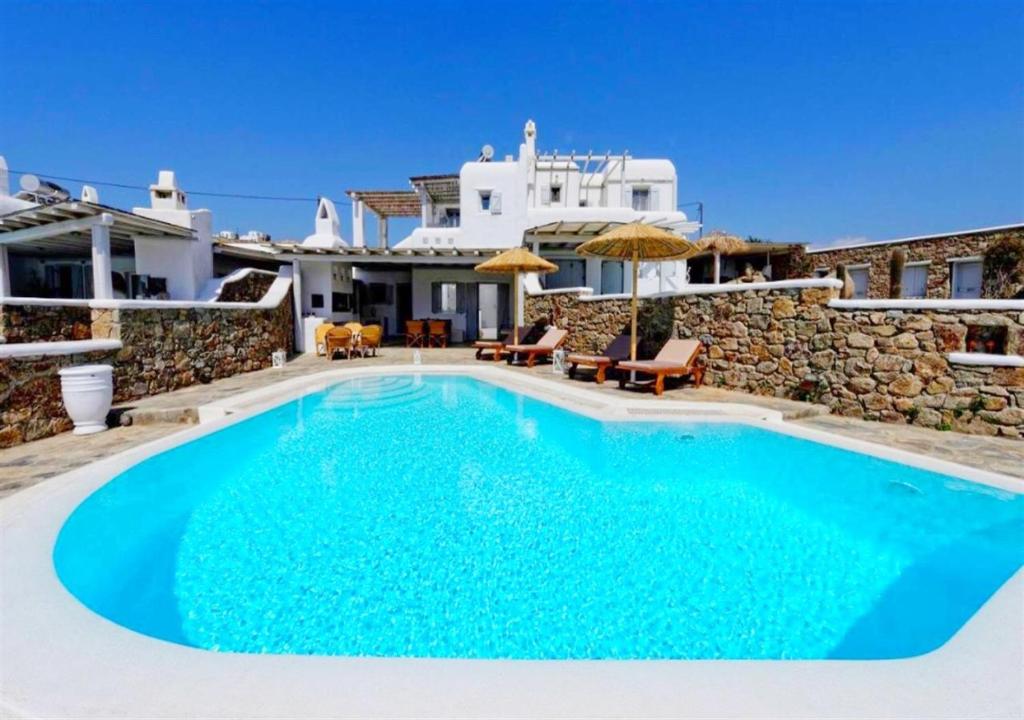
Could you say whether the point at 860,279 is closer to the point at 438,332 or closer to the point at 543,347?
the point at 543,347

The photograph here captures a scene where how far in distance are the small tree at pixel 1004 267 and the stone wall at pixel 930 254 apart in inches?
8.6

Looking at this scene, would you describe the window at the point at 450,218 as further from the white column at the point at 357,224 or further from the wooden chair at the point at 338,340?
the wooden chair at the point at 338,340

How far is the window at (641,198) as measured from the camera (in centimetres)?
2303

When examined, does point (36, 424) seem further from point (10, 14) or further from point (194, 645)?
point (10, 14)

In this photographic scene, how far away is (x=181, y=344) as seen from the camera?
29.3 ft

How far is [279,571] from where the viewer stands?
3.26 metres

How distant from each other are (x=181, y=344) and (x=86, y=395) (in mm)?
3314

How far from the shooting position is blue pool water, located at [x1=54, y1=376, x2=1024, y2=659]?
2680mm

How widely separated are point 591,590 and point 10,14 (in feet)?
32.2

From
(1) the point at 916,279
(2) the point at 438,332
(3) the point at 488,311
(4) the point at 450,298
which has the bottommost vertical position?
(2) the point at 438,332

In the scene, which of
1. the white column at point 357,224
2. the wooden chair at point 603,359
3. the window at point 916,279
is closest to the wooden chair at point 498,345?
the wooden chair at point 603,359

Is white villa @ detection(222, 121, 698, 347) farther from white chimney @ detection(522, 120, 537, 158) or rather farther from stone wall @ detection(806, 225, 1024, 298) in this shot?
stone wall @ detection(806, 225, 1024, 298)

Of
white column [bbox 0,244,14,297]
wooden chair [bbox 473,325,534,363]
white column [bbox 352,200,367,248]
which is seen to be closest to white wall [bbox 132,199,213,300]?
white column [bbox 0,244,14,297]

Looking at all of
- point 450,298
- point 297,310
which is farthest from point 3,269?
point 450,298
